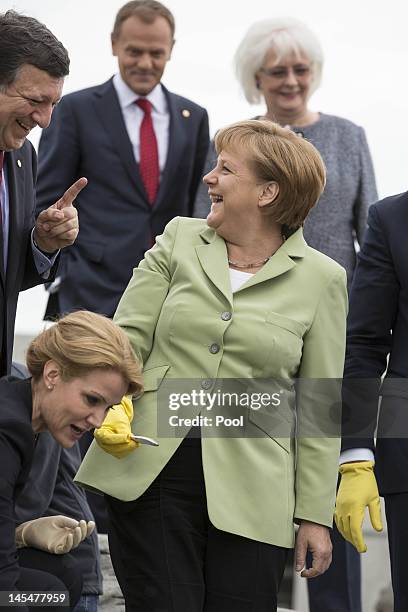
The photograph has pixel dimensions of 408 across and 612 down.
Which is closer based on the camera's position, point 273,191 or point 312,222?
point 273,191

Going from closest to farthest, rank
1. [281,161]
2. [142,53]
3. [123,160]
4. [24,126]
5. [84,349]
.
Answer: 1. [84,349]
2. [281,161]
3. [24,126]
4. [123,160]
5. [142,53]

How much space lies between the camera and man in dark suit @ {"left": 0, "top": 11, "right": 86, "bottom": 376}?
374cm

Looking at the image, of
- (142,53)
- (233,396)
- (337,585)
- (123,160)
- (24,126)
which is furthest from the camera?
(142,53)

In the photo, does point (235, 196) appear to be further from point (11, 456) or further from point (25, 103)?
point (11, 456)

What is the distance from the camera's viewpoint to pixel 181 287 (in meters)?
3.61

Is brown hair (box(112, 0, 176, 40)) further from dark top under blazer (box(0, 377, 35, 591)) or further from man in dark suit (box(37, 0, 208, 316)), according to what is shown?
dark top under blazer (box(0, 377, 35, 591))

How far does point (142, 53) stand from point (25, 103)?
5.86ft

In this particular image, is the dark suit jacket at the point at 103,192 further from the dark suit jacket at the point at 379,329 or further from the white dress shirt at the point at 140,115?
the dark suit jacket at the point at 379,329

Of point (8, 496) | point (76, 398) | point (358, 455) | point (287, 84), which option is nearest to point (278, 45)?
point (287, 84)

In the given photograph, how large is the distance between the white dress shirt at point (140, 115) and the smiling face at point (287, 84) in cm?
39

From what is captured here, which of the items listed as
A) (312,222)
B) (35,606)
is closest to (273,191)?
(35,606)

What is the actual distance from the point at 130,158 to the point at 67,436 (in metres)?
2.08

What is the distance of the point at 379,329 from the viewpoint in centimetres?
384

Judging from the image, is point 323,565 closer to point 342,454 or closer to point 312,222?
point 342,454
